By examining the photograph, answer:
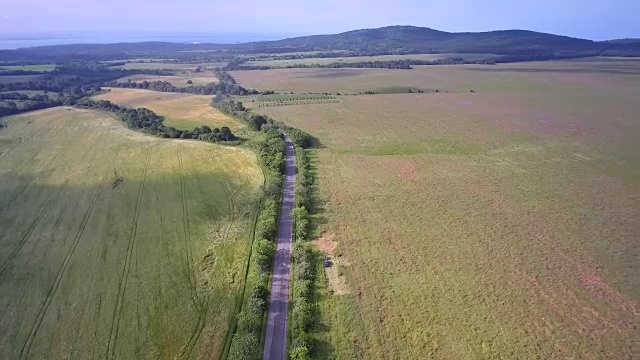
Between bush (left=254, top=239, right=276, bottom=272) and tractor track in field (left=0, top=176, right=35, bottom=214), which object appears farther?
tractor track in field (left=0, top=176, right=35, bottom=214)

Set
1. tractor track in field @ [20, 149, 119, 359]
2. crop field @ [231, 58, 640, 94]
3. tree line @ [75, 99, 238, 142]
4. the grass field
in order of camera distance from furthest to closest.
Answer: the grass field → crop field @ [231, 58, 640, 94] → tree line @ [75, 99, 238, 142] → tractor track in field @ [20, 149, 119, 359]

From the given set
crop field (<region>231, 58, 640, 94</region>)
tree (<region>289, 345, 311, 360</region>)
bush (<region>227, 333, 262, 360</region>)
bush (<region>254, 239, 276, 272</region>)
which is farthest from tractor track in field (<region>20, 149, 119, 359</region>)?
crop field (<region>231, 58, 640, 94</region>)

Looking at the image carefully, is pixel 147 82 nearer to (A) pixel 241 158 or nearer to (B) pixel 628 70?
(A) pixel 241 158

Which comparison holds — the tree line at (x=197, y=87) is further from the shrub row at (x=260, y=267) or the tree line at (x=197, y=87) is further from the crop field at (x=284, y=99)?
the shrub row at (x=260, y=267)

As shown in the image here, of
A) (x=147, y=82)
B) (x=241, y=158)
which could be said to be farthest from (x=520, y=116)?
(x=147, y=82)

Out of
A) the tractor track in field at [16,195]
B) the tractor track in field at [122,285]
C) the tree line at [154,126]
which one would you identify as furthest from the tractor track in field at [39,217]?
the tree line at [154,126]

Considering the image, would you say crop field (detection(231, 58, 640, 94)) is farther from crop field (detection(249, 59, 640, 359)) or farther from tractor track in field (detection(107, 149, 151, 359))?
tractor track in field (detection(107, 149, 151, 359))
